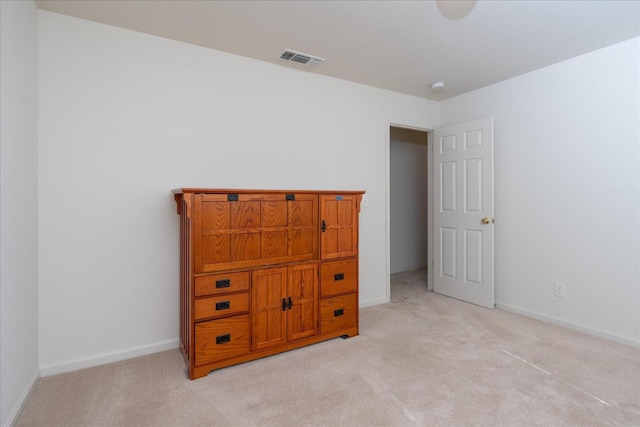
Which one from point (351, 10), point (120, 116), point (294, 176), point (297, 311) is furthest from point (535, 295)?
point (120, 116)

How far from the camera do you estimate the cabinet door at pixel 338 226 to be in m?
2.60

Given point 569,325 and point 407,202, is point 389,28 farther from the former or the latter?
point 407,202

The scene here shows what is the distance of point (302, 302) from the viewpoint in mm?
2490

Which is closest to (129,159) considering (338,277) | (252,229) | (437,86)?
(252,229)

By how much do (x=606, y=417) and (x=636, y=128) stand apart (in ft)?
7.11

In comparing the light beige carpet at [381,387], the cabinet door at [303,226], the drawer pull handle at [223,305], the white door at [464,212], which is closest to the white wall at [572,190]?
the white door at [464,212]

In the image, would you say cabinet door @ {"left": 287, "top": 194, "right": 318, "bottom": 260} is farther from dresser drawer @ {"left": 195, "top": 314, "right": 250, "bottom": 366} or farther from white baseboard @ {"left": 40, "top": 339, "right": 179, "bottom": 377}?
white baseboard @ {"left": 40, "top": 339, "right": 179, "bottom": 377}

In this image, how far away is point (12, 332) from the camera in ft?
5.49

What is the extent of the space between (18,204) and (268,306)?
62.9 inches

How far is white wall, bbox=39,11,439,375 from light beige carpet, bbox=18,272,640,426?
345mm

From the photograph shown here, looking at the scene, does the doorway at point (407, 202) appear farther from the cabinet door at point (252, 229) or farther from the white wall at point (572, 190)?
the cabinet door at point (252, 229)

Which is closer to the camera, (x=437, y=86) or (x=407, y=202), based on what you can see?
(x=437, y=86)

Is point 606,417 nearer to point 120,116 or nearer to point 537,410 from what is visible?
point 537,410

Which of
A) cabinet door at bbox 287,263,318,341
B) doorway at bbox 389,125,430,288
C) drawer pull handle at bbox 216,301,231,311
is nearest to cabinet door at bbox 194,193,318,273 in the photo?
cabinet door at bbox 287,263,318,341
